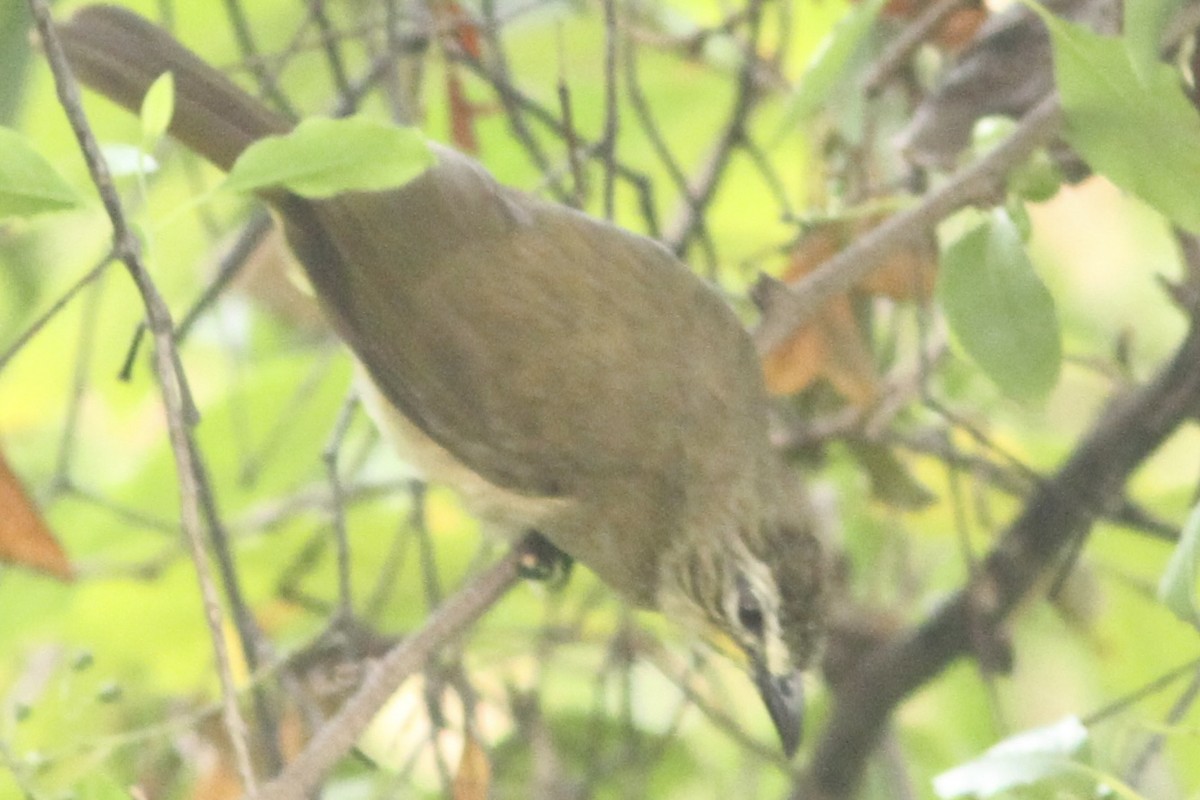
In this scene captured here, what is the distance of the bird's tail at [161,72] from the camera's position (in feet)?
5.03

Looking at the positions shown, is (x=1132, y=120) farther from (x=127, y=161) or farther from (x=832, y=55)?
(x=127, y=161)

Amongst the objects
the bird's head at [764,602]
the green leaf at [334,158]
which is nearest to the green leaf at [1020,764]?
the green leaf at [334,158]

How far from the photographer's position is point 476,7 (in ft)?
5.49

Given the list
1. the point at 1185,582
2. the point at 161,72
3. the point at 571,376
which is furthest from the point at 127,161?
the point at 1185,582

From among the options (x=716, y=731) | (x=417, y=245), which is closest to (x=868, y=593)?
(x=716, y=731)

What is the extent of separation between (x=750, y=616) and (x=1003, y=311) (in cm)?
53

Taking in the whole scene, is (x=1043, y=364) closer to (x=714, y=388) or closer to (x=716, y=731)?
(x=714, y=388)

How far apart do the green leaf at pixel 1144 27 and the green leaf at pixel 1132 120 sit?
0.11 meters

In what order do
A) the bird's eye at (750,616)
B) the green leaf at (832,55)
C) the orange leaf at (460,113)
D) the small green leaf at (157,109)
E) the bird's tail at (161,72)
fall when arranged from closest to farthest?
the small green leaf at (157,109)
the green leaf at (832,55)
the bird's tail at (161,72)
the bird's eye at (750,616)
the orange leaf at (460,113)

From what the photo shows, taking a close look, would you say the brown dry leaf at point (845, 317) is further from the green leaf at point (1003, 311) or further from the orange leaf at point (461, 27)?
the orange leaf at point (461, 27)

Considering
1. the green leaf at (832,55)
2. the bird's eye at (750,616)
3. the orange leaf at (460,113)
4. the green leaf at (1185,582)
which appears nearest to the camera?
the green leaf at (1185,582)

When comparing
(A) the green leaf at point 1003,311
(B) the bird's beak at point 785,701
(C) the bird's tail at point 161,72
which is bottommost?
(B) the bird's beak at point 785,701

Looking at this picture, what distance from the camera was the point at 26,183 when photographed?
907 millimetres

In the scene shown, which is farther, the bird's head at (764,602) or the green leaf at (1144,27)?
the bird's head at (764,602)
